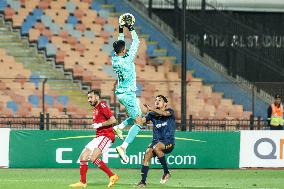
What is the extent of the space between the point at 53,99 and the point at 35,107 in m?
0.67

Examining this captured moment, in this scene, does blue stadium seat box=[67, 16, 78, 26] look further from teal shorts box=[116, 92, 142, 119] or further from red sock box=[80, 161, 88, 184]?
red sock box=[80, 161, 88, 184]

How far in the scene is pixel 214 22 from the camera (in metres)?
40.9

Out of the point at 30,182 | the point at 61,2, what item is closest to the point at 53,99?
the point at 61,2

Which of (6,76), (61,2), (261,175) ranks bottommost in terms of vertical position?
(261,175)

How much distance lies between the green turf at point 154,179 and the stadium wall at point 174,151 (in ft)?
1.91

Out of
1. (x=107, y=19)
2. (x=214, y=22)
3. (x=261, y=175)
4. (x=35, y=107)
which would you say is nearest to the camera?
(x=261, y=175)

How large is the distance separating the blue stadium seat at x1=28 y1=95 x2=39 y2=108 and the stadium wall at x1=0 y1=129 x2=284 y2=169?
5813 millimetres

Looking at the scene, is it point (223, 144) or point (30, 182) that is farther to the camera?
point (223, 144)

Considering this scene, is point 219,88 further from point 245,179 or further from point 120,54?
point 120,54

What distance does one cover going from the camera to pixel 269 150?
2812 cm

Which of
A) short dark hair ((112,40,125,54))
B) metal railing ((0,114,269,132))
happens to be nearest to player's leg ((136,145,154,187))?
short dark hair ((112,40,125,54))

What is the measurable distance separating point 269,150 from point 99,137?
8751 millimetres

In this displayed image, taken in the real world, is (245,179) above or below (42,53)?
below

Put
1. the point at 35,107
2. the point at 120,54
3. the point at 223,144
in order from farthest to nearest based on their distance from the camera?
the point at 35,107
the point at 223,144
the point at 120,54
